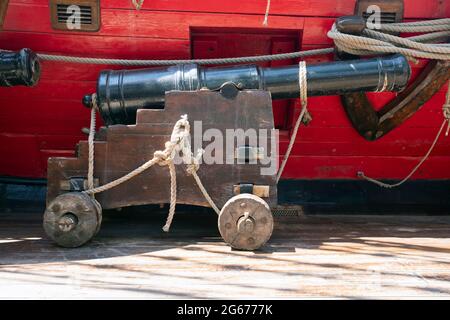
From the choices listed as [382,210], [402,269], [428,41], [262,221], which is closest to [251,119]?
[262,221]

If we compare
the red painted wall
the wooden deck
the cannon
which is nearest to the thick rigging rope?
the red painted wall

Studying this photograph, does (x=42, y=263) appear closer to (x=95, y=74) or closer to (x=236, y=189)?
(x=236, y=189)

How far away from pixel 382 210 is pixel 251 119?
5.06ft

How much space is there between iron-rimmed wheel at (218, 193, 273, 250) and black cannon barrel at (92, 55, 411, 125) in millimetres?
583

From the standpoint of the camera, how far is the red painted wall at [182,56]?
256 cm

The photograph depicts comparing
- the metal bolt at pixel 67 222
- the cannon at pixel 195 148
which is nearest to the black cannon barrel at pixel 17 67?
the cannon at pixel 195 148

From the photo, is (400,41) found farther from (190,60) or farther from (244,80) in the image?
(190,60)

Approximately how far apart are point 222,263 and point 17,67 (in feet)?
4.58

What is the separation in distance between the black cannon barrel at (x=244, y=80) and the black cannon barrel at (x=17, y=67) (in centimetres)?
37

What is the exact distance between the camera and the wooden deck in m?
1.66

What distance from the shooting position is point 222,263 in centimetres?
196

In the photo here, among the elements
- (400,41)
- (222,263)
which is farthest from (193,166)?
(400,41)

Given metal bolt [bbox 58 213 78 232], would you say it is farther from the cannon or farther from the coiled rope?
the coiled rope

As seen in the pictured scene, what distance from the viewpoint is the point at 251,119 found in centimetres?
225
